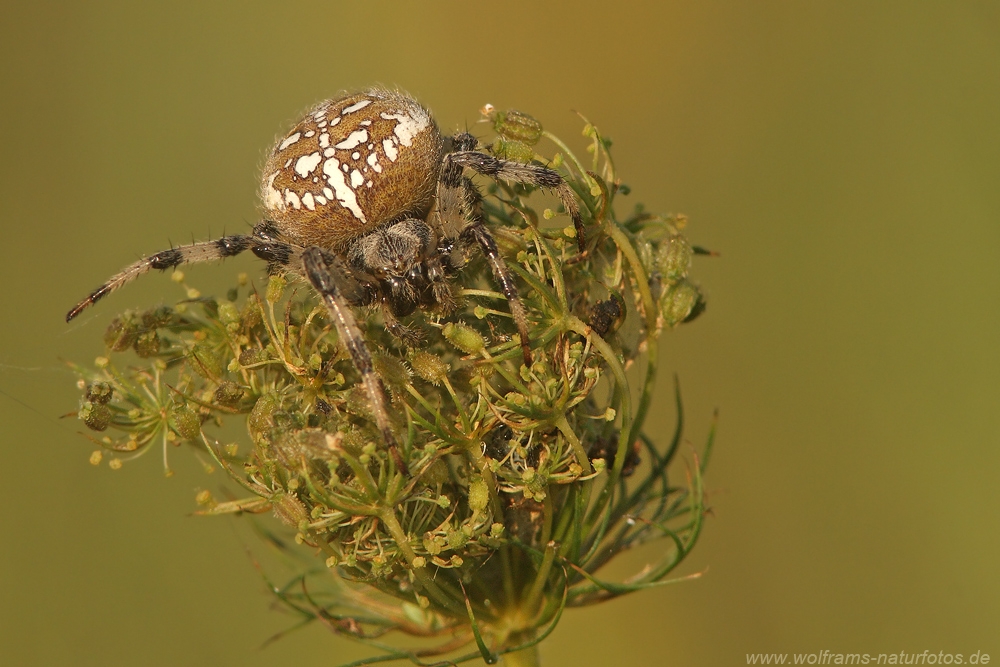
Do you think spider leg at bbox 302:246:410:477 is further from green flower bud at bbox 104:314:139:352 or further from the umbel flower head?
green flower bud at bbox 104:314:139:352

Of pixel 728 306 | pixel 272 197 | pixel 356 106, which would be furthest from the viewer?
pixel 728 306

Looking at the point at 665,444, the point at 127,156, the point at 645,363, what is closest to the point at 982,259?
the point at 665,444

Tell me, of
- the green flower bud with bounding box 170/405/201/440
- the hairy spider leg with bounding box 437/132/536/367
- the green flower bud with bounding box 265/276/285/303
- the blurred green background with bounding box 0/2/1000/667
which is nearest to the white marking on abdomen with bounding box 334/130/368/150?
the hairy spider leg with bounding box 437/132/536/367

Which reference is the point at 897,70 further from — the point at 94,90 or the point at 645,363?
the point at 94,90

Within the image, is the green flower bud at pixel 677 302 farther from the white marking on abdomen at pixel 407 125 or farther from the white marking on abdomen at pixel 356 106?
the white marking on abdomen at pixel 356 106

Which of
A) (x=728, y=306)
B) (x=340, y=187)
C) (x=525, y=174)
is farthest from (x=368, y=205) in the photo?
(x=728, y=306)

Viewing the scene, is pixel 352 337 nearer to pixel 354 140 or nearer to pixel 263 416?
pixel 263 416
